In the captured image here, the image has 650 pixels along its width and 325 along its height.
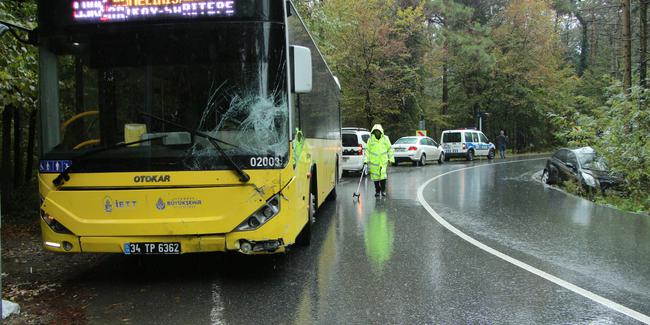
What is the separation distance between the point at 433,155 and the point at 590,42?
1535 inches

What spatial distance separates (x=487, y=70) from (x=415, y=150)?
19.3 meters

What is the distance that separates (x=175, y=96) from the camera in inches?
216

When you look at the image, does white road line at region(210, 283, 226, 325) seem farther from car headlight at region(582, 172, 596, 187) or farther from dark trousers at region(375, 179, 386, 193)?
car headlight at region(582, 172, 596, 187)

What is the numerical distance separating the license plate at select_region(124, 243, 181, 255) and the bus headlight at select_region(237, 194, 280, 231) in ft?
2.31

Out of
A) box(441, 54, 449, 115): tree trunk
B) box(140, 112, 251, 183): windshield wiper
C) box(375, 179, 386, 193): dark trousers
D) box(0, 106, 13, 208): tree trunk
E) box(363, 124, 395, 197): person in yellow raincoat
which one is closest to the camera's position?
box(140, 112, 251, 183): windshield wiper

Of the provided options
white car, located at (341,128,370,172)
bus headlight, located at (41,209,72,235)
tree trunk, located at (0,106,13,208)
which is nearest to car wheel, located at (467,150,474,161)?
white car, located at (341,128,370,172)

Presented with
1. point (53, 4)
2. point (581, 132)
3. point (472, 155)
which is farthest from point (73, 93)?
point (472, 155)

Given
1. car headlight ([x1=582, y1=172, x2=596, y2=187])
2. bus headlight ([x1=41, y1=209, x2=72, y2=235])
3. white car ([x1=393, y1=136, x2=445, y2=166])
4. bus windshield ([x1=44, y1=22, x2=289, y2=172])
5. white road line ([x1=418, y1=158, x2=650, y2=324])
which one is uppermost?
bus windshield ([x1=44, y1=22, x2=289, y2=172])

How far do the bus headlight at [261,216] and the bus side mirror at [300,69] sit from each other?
1229 mm

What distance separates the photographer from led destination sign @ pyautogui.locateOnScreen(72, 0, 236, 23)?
5477 millimetres

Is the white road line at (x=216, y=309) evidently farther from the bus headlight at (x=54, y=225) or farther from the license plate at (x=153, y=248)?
the bus headlight at (x=54, y=225)

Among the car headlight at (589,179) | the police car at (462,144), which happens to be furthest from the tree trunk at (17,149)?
the police car at (462,144)

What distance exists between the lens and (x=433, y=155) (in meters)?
30.4

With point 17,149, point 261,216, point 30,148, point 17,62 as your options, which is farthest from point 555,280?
point 30,148
